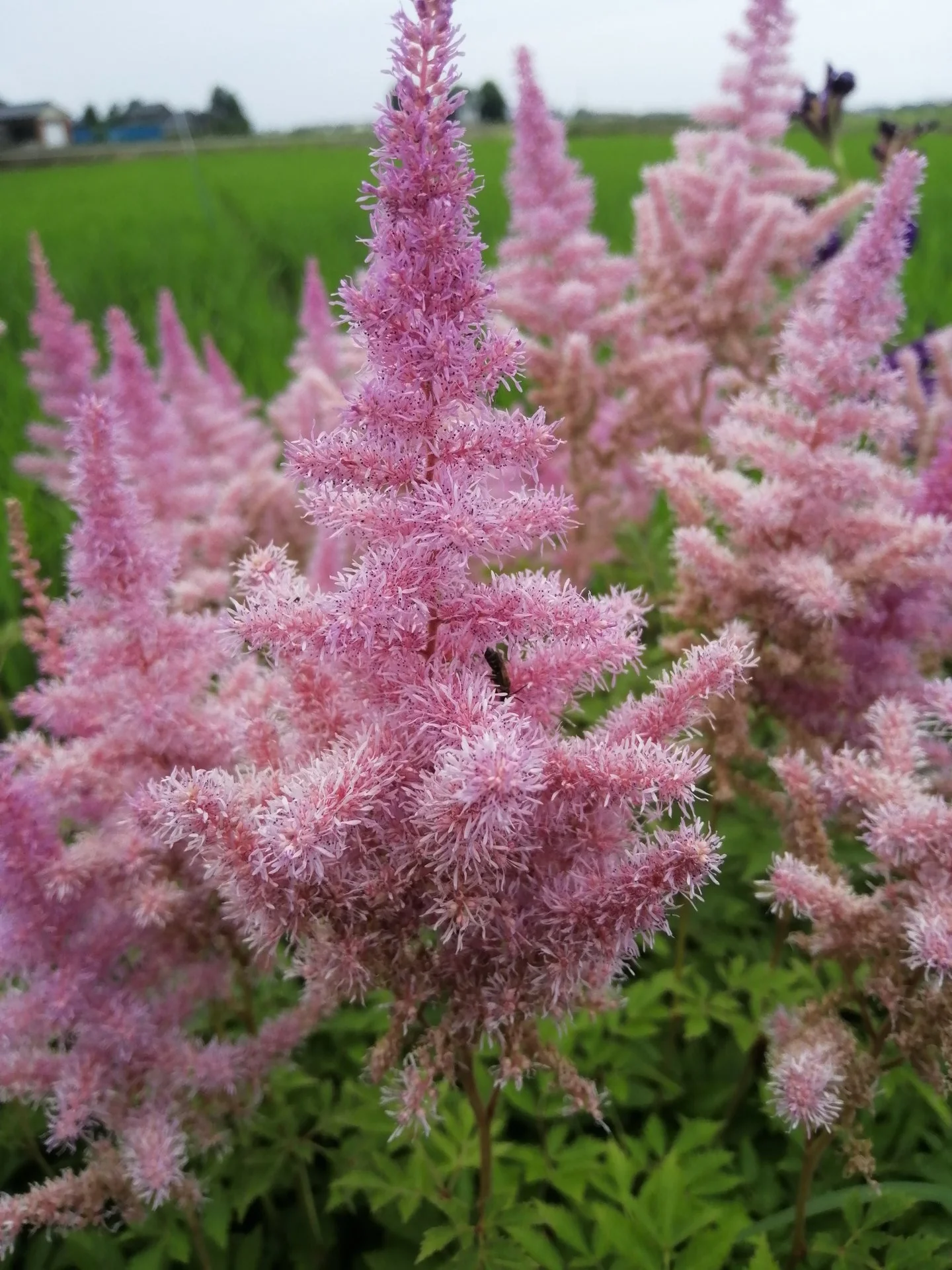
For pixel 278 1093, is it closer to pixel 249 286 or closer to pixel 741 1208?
pixel 741 1208

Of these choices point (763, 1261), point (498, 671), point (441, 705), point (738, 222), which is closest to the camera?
point (441, 705)

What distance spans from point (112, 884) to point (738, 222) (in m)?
3.01

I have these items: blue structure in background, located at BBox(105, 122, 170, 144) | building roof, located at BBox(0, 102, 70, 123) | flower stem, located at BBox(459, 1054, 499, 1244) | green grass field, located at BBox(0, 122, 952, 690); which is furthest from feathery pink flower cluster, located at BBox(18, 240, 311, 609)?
blue structure in background, located at BBox(105, 122, 170, 144)

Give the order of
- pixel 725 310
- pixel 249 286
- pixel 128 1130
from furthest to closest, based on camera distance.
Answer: pixel 249 286 < pixel 725 310 < pixel 128 1130

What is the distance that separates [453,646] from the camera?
3.71ft

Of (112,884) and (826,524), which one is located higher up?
(826,524)

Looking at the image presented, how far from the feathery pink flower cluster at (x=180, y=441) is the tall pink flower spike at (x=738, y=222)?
1.64 meters

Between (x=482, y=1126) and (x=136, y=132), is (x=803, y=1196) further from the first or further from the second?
(x=136, y=132)

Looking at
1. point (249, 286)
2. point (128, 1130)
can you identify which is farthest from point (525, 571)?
point (249, 286)

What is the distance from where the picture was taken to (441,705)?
105 centimetres

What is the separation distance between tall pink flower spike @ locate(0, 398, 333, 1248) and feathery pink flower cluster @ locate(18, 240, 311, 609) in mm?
551

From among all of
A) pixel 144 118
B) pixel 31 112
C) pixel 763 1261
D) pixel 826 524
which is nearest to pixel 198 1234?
pixel 763 1261

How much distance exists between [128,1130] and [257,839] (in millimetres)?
866

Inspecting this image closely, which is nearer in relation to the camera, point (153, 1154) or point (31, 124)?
point (153, 1154)
